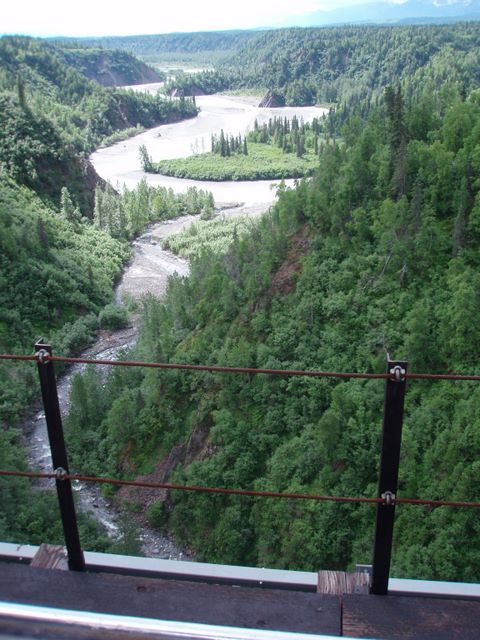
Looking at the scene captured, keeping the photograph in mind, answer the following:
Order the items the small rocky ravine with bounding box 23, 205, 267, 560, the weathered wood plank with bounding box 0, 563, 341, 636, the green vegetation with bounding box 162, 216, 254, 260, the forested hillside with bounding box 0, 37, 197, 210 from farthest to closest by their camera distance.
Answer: the forested hillside with bounding box 0, 37, 197, 210 → the green vegetation with bounding box 162, 216, 254, 260 → the small rocky ravine with bounding box 23, 205, 267, 560 → the weathered wood plank with bounding box 0, 563, 341, 636

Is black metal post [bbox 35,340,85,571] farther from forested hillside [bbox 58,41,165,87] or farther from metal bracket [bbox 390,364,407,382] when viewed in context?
forested hillside [bbox 58,41,165,87]

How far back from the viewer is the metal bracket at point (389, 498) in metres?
3.79

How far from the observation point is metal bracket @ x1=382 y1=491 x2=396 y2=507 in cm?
379

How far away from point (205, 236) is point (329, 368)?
1752 inches

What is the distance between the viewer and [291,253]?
124 ft

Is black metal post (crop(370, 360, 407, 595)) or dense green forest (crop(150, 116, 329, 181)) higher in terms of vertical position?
black metal post (crop(370, 360, 407, 595))

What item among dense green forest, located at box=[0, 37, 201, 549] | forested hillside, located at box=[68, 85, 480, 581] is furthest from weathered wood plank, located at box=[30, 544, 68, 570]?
forested hillside, located at box=[68, 85, 480, 581]

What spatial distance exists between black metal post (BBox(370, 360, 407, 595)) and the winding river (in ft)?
78.3

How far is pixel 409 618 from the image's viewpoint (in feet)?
12.1

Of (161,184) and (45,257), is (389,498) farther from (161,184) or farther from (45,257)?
(161,184)

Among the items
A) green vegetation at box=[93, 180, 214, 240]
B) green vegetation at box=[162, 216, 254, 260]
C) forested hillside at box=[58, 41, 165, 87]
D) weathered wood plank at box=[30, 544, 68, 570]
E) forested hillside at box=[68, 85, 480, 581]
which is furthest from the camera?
forested hillside at box=[58, 41, 165, 87]

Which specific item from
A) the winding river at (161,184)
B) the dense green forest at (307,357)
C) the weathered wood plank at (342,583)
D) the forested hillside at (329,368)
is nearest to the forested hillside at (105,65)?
the winding river at (161,184)

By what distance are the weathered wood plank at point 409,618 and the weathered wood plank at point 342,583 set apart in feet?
0.33

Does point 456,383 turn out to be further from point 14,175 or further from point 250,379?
point 14,175
